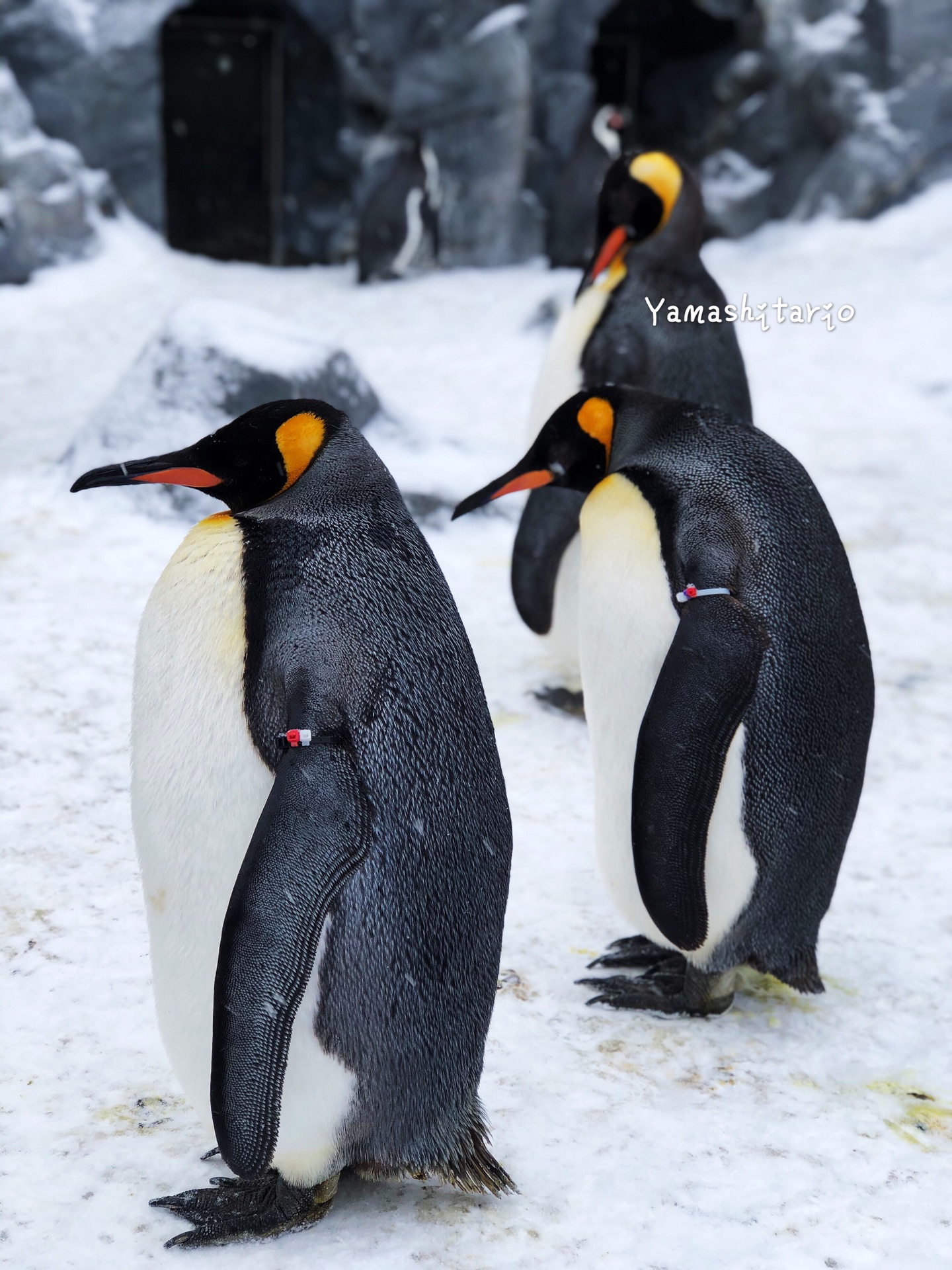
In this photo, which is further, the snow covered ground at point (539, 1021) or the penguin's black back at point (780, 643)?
the penguin's black back at point (780, 643)

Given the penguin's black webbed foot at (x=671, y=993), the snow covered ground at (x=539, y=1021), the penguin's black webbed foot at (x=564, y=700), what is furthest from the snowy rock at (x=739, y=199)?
the penguin's black webbed foot at (x=671, y=993)

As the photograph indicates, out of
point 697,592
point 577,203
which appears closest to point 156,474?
point 697,592

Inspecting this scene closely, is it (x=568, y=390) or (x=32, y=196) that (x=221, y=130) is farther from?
(x=568, y=390)

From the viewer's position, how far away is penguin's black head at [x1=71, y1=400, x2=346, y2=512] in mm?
1562

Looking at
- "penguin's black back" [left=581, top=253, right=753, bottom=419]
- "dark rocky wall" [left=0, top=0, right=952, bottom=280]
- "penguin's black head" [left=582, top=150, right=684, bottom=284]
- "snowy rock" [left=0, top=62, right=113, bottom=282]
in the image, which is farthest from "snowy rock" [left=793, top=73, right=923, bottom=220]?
"penguin's black back" [left=581, top=253, right=753, bottom=419]

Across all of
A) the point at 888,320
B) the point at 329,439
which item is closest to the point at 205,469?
the point at 329,439

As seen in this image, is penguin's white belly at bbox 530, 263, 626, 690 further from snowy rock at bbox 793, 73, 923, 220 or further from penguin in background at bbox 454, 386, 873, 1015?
snowy rock at bbox 793, 73, 923, 220

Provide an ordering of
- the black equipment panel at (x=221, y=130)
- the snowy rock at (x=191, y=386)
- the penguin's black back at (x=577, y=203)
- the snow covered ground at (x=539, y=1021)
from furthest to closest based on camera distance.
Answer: the black equipment panel at (x=221, y=130) → the penguin's black back at (x=577, y=203) → the snowy rock at (x=191, y=386) → the snow covered ground at (x=539, y=1021)

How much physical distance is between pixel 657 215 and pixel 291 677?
2.58 m

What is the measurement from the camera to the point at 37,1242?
1418mm

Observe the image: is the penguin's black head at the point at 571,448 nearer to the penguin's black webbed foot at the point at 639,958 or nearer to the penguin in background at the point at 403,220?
the penguin's black webbed foot at the point at 639,958

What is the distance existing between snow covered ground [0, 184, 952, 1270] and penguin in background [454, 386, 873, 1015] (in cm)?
17

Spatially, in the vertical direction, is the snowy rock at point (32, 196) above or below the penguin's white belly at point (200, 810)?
below

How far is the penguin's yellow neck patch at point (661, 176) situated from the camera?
11.7 feet
